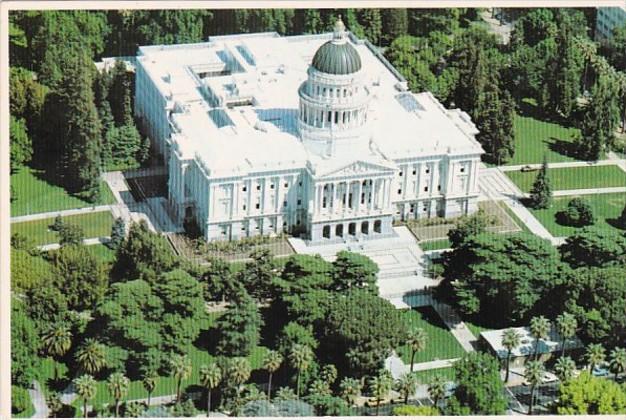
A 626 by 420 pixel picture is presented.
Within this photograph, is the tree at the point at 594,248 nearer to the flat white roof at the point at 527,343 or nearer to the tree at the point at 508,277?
the tree at the point at 508,277

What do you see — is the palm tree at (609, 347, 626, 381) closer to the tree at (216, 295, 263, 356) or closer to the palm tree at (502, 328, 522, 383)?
the palm tree at (502, 328, 522, 383)

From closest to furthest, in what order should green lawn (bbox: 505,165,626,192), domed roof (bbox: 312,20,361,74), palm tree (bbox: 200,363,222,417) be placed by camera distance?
palm tree (bbox: 200,363,222,417) < domed roof (bbox: 312,20,361,74) < green lawn (bbox: 505,165,626,192)

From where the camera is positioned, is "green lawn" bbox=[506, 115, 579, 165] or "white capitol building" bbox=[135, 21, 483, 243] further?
"green lawn" bbox=[506, 115, 579, 165]

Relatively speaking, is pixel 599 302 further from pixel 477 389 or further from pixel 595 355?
pixel 477 389

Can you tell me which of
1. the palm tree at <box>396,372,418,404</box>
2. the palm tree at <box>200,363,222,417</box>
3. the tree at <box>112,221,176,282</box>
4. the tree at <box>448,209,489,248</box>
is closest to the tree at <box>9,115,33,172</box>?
the tree at <box>112,221,176,282</box>

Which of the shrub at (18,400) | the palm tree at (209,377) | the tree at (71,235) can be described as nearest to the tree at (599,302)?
the palm tree at (209,377)

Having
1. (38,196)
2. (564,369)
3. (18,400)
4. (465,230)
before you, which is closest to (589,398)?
(564,369)
